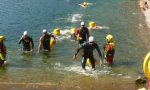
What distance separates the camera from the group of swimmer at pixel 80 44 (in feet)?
59.5

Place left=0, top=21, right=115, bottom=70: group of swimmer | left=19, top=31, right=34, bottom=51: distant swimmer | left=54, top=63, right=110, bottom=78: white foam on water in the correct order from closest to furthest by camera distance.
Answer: left=0, top=21, right=115, bottom=70: group of swimmer → left=54, top=63, right=110, bottom=78: white foam on water → left=19, top=31, right=34, bottom=51: distant swimmer

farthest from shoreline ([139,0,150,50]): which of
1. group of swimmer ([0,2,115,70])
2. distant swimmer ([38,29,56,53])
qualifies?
distant swimmer ([38,29,56,53])

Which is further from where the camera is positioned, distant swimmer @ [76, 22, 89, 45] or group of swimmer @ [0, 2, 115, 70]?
distant swimmer @ [76, 22, 89, 45]

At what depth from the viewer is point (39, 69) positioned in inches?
760

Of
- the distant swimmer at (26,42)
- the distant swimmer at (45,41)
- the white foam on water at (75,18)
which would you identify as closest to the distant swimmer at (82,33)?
the distant swimmer at (45,41)

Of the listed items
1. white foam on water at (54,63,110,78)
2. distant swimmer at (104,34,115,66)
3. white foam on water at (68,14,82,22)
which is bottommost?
white foam on water at (54,63,110,78)

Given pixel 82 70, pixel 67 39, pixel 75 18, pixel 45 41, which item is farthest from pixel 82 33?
pixel 75 18

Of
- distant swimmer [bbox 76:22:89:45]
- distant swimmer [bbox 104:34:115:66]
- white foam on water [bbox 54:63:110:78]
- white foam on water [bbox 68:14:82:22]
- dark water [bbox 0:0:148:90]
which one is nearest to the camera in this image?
dark water [bbox 0:0:148:90]

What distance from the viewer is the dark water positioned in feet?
58.7

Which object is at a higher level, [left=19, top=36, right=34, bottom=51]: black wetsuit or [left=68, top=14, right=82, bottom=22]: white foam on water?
[left=68, top=14, right=82, bottom=22]: white foam on water

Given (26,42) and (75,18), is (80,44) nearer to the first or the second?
(26,42)

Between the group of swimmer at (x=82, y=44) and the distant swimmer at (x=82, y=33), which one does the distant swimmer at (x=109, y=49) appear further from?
the distant swimmer at (x=82, y=33)

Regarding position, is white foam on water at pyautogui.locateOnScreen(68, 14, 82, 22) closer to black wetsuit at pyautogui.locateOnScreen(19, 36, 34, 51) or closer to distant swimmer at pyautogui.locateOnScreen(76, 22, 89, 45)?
distant swimmer at pyautogui.locateOnScreen(76, 22, 89, 45)

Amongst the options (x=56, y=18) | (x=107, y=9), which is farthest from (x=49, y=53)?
(x=107, y=9)
